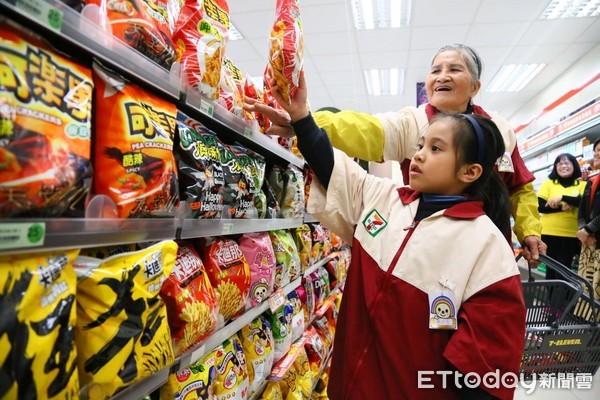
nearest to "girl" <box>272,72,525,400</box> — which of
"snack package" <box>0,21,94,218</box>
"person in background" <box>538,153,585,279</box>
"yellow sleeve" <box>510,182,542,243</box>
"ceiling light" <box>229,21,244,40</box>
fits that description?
"snack package" <box>0,21,94,218</box>

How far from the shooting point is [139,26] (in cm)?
82

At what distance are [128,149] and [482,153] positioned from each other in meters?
1.06

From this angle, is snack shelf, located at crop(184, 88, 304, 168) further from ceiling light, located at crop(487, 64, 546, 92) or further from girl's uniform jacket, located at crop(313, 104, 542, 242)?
ceiling light, located at crop(487, 64, 546, 92)

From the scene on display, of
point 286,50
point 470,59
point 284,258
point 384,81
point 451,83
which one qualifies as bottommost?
point 284,258

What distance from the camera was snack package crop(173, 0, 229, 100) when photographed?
103 centimetres

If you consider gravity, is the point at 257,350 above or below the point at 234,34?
below

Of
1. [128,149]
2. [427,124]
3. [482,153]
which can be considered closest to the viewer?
[128,149]

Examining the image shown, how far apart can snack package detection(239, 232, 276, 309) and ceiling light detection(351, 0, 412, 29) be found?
4.07m

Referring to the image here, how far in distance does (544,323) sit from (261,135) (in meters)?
2.15

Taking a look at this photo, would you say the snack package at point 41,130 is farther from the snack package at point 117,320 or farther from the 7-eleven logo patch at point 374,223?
the 7-eleven logo patch at point 374,223

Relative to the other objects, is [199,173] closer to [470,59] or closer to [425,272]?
[425,272]

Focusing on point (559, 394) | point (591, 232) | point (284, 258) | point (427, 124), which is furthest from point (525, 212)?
point (591, 232)

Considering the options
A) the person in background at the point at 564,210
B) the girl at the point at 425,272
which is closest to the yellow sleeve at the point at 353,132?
the girl at the point at 425,272

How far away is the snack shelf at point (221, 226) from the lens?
101 centimetres
